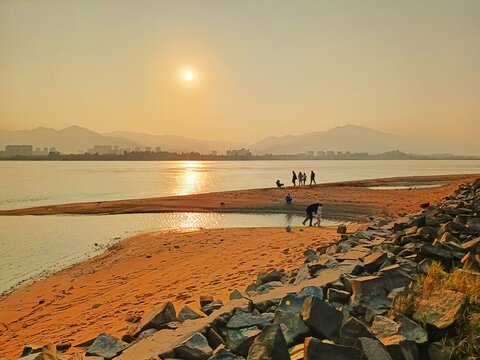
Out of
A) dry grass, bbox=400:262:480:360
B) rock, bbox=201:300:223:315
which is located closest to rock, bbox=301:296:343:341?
dry grass, bbox=400:262:480:360

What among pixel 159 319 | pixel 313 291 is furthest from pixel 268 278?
pixel 159 319

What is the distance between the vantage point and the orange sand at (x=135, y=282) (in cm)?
731

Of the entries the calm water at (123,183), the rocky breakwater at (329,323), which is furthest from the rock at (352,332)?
the calm water at (123,183)

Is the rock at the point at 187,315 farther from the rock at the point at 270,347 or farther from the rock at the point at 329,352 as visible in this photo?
the rock at the point at 329,352

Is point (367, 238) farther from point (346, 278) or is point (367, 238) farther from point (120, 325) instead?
point (120, 325)

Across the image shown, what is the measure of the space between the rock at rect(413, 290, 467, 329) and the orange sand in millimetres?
4268

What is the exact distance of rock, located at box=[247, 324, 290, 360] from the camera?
3291 millimetres

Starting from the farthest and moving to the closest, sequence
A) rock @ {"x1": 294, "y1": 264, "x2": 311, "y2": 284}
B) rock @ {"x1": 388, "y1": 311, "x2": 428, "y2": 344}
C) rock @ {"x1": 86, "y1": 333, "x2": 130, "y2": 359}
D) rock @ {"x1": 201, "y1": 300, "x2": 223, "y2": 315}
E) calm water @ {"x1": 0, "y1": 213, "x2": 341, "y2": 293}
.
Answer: calm water @ {"x1": 0, "y1": 213, "x2": 341, "y2": 293} < rock @ {"x1": 294, "y1": 264, "x2": 311, "y2": 284} < rock @ {"x1": 201, "y1": 300, "x2": 223, "y2": 315} < rock @ {"x1": 86, "y1": 333, "x2": 130, "y2": 359} < rock @ {"x1": 388, "y1": 311, "x2": 428, "y2": 344}

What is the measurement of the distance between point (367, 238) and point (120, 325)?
23.0 feet

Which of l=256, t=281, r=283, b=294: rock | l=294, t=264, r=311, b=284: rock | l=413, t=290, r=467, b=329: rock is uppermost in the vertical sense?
l=413, t=290, r=467, b=329: rock

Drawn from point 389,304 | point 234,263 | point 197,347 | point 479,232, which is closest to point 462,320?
point 389,304

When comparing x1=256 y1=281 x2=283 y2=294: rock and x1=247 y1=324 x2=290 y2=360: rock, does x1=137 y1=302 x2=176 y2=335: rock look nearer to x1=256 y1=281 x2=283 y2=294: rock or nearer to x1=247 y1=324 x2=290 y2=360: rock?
x1=256 y1=281 x2=283 y2=294: rock

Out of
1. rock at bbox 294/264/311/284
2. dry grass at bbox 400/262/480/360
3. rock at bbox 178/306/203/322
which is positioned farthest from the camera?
rock at bbox 294/264/311/284

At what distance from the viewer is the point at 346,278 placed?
5.33 m
